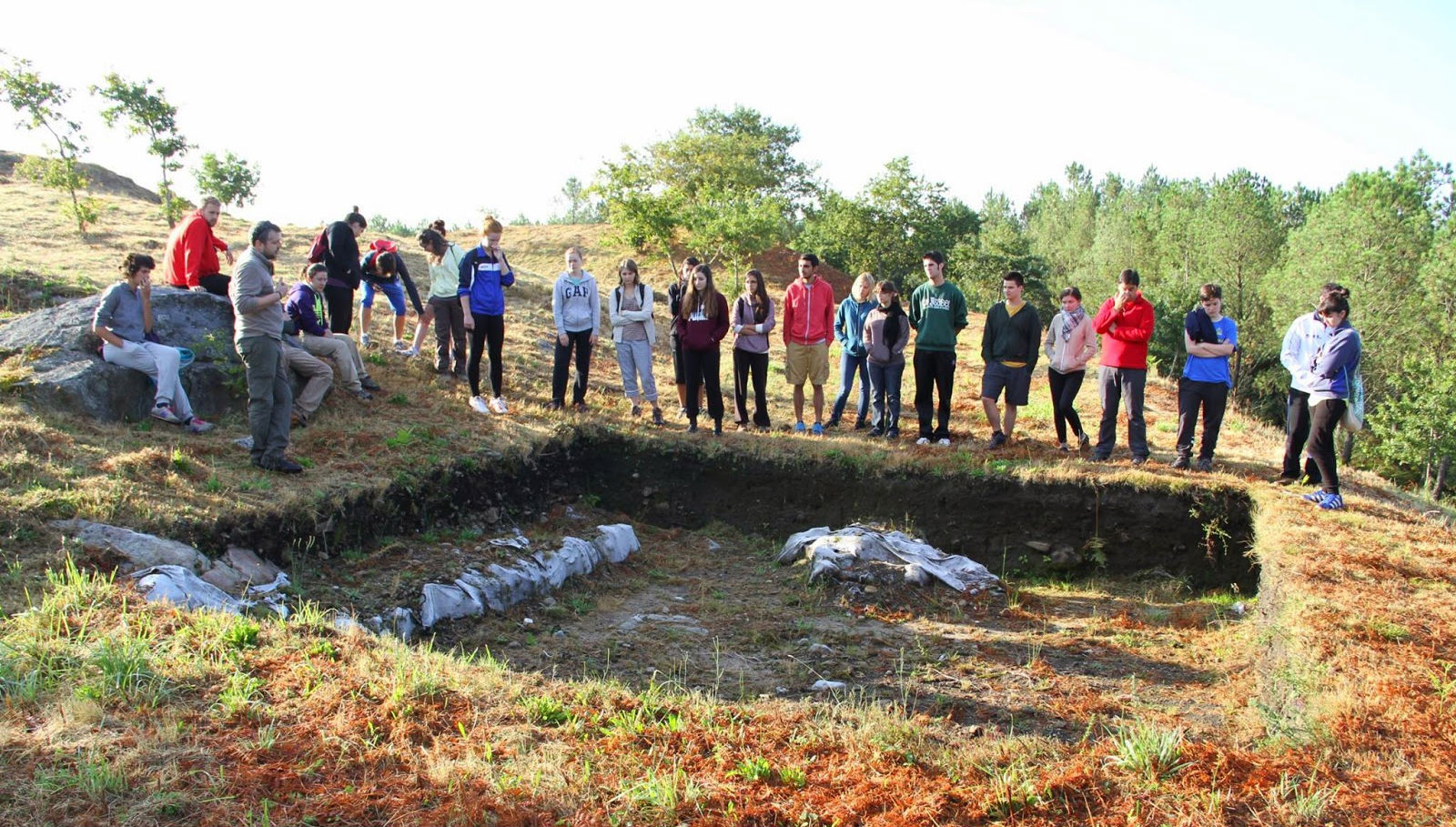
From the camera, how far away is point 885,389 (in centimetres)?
1023

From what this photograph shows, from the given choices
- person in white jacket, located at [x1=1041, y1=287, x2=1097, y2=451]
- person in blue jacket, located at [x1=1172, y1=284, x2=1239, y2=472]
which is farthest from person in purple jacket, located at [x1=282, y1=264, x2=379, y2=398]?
person in blue jacket, located at [x1=1172, y1=284, x2=1239, y2=472]

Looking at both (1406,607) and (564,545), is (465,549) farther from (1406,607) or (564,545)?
(1406,607)

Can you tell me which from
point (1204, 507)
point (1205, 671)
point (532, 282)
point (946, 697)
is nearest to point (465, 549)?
point (946, 697)

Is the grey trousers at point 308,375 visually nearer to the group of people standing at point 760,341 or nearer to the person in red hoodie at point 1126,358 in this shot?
the group of people standing at point 760,341

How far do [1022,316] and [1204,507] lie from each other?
2.65 m

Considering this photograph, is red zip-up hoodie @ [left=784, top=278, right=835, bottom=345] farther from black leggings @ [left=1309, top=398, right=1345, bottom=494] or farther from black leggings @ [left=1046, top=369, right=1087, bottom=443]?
black leggings @ [left=1309, top=398, right=1345, bottom=494]

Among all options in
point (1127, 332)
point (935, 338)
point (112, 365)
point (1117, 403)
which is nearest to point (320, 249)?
point (112, 365)

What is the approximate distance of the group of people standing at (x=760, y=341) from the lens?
307 inches

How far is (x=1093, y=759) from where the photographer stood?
4.12m

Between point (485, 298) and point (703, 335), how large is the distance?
8.10 feet

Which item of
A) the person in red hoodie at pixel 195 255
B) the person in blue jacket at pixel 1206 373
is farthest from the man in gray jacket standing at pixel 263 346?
the person in blue jacket at pixel 1206 373

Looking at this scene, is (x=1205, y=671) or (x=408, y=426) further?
(x=408, y=426)

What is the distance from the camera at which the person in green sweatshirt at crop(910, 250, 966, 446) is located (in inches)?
377

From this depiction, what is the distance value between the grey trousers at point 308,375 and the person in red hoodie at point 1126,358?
7.96 meters
